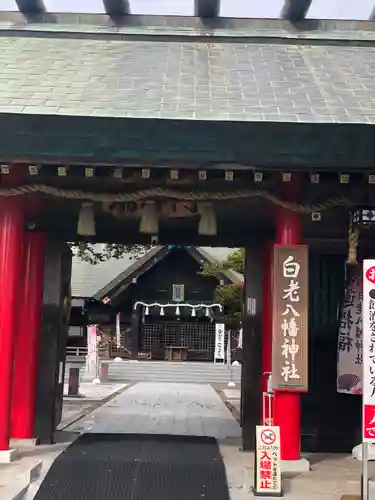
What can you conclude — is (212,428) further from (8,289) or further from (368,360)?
(368,360)

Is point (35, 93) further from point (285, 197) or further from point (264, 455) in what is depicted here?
point (264, 455)

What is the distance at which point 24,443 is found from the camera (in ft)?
25.3

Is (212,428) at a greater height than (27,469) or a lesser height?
lesser

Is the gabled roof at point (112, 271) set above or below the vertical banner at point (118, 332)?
above

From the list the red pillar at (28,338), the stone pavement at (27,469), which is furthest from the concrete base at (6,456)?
the red pillar at (28,338)

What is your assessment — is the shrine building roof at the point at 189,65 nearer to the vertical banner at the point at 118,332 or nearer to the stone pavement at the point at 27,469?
the stone pavement at the point at 27,469

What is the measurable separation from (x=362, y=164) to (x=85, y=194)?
10.4 feet

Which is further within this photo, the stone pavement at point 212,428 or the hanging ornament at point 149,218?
the hanging ornament at point 149,218

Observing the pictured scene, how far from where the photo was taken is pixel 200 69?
803 centimetres

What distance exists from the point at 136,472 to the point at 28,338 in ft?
9.01

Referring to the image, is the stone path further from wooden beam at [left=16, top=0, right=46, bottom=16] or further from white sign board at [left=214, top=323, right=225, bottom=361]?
white sign board at [left=214, top=323, right=225, bottom=361]

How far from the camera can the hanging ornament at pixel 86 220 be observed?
7.11 metres

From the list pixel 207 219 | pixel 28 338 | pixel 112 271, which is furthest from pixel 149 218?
pixel 112 271

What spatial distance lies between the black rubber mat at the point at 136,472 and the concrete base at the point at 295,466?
72cm
